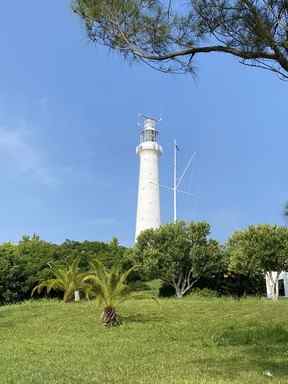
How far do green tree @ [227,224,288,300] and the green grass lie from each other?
7.67m

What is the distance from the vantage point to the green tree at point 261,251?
24.6 m

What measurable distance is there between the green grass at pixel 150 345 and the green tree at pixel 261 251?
25.2 ft

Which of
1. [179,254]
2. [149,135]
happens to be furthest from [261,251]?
[149,135]

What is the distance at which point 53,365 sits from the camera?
8.09 meters

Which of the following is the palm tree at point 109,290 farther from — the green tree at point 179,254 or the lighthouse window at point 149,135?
the lighthouse window at point 149,135

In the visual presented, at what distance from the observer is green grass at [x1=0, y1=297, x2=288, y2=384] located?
24.1ft

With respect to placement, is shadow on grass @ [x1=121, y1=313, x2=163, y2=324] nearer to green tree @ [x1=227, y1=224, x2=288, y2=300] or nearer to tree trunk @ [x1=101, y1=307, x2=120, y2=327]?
tree trunk @ [x1=101, y1=307, x2=120, y2=327]

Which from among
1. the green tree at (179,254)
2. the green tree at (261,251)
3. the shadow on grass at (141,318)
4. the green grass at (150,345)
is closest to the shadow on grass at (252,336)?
the green grass at (150,345)

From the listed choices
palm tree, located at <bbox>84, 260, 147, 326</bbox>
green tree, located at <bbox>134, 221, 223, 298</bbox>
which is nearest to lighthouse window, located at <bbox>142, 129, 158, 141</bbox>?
green tree, located at <bbox>134, 221, 223, 298</bbox>

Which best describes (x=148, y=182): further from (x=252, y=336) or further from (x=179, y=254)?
(x=252, y=336)

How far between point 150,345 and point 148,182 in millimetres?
30659

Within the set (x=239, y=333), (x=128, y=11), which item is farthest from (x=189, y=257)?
(x=128, y=11)

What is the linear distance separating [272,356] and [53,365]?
132 inches

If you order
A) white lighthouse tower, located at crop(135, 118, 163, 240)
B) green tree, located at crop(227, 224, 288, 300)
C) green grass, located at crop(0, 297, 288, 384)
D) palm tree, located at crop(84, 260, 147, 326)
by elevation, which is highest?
white lighthouse tower, located at crop(135, 118, 163, 240)
